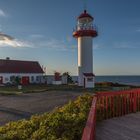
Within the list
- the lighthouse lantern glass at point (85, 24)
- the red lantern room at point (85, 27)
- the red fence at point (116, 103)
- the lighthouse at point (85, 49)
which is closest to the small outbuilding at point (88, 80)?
the lighthouse at point (85, 49)

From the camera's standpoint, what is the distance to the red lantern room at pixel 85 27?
40941mm

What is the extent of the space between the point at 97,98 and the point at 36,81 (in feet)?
152

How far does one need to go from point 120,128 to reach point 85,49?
3391 cm

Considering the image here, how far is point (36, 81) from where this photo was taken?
5650cm

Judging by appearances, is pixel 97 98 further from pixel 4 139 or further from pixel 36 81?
pixel 36 81

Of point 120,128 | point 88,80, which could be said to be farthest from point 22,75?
point 120,128

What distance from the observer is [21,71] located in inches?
2135

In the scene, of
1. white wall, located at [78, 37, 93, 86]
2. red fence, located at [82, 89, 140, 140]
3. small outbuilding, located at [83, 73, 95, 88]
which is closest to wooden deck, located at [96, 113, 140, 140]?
red fence, located at [82, 89, 140, 140]

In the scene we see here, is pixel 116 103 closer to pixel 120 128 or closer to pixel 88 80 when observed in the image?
pixel 120 128

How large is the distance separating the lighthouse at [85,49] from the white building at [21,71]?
47.9 feet

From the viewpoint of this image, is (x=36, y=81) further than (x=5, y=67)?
Yes

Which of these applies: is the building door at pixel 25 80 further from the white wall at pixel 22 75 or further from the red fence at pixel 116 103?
the red fence at pixel 116 103

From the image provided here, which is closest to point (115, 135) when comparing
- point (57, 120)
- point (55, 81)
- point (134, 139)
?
point (134, 139)

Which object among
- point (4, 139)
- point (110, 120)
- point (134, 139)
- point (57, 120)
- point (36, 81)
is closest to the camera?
point (4, 139)
